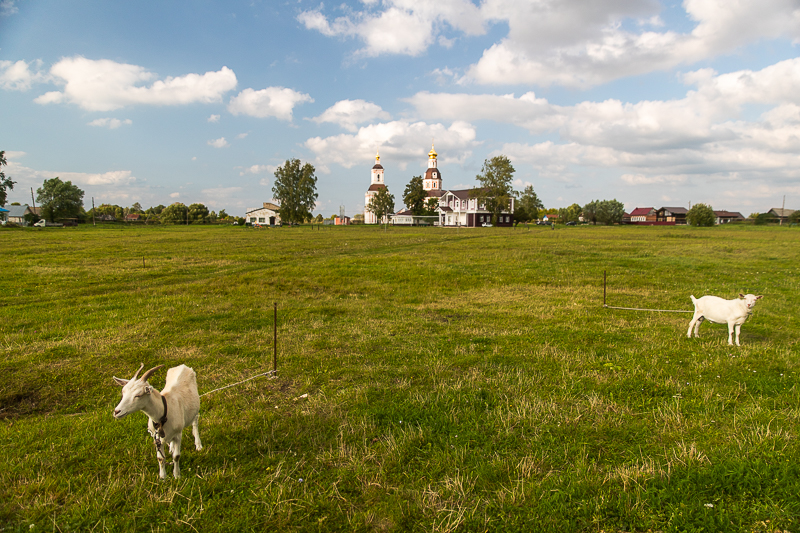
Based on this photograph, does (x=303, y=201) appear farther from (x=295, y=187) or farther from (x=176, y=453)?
(x=176, y=453)

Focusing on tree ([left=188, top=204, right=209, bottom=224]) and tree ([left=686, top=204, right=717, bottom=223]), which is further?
tree ([left=188, top=204, right=209, bottom=224])

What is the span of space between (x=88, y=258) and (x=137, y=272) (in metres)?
8.97

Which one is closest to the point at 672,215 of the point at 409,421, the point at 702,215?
the point at 702,215

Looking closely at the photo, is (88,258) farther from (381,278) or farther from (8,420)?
(8,420)

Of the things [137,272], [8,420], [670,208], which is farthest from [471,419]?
[670,208]

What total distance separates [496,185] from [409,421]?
10619 cm

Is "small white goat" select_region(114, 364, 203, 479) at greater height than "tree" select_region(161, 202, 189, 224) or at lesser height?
lesser

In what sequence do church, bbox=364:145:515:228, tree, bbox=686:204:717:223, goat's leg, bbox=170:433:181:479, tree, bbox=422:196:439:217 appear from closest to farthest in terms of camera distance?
goat's leg, bbox=170:433:181:479 < tree, bbox=686:204:717:223 < church, bbox=364:145:515:228 < tree, bbox=422:196:439:217

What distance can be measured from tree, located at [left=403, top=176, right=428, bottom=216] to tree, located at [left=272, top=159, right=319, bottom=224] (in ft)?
109

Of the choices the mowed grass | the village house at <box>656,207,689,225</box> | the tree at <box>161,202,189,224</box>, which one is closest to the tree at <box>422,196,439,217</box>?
the tree at <box>161,202,189,224</box>

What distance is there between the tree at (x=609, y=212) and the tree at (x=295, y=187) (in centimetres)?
10579

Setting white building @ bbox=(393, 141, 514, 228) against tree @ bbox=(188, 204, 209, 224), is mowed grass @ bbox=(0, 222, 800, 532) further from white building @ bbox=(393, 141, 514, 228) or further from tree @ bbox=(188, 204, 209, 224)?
tree @ bbox=(188, 204, 209, 224)

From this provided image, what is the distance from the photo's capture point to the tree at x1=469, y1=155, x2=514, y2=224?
10569cm

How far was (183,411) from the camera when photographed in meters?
4.76
